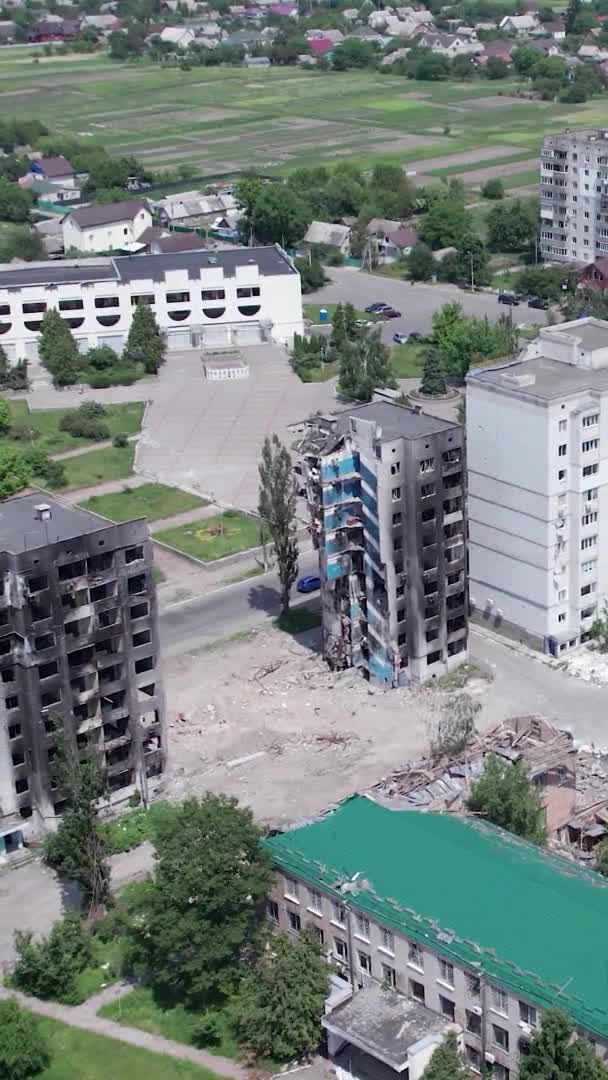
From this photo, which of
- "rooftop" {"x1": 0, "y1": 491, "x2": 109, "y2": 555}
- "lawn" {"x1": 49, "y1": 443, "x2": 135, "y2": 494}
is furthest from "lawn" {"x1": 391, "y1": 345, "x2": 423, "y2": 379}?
"rooftop" {"x1": 0, "y1": 491, "x2": 109, "y2": 555}

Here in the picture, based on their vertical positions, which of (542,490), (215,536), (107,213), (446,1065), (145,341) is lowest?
(215,536)

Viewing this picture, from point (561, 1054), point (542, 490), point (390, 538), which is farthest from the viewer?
point (542, 490)

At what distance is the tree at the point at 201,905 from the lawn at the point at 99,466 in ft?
131

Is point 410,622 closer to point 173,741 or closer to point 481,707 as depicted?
point 481,707

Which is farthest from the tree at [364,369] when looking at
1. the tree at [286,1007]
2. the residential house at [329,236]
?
the tree at [286,1007]

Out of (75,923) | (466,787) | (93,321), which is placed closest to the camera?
(75,923)

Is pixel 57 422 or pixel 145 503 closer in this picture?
pixel 145 503

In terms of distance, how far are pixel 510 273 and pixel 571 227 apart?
5520mm

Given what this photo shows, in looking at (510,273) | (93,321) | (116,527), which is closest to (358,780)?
(116,527)

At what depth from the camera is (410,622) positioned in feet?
192

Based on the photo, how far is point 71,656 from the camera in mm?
49844

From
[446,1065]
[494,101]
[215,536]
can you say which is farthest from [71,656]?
[494,101]

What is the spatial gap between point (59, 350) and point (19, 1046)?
6128 centimetres

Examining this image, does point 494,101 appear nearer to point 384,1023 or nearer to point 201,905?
point 201,905
